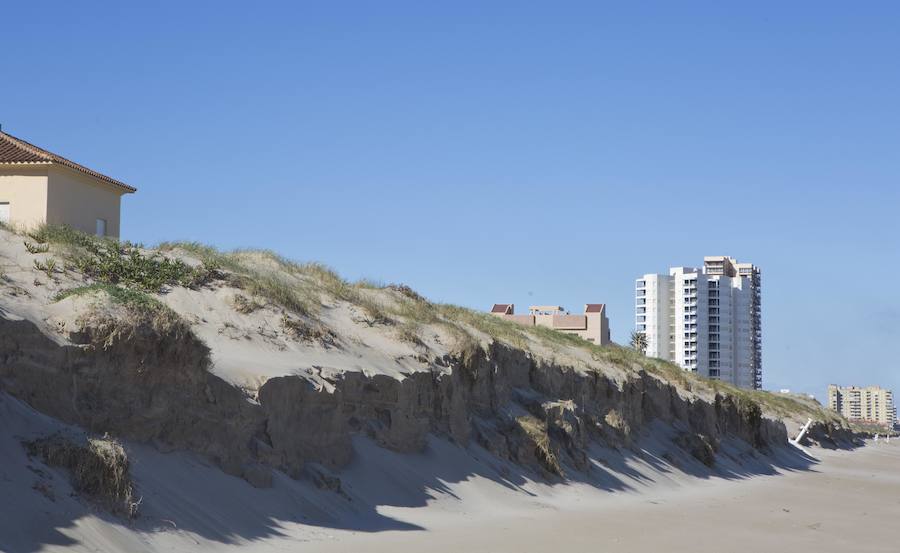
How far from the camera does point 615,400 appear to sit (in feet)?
94.2

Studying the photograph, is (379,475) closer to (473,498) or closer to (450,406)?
(473,498)

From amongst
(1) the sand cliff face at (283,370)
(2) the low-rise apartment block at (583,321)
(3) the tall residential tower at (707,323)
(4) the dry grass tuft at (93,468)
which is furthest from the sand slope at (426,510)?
(3) the tall residential tower at (707,323)

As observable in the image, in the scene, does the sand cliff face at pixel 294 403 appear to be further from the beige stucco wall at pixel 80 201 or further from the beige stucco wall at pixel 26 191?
the beige stucco wall at pixel 26 191

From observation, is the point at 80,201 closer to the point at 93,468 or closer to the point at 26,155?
the point at 26,155

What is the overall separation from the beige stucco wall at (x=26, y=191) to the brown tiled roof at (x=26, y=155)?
0.21m

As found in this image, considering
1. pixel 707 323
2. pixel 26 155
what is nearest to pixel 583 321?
pixel 707 323

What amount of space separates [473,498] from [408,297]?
10429 millimetres

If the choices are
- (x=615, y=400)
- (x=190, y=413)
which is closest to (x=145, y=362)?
(x=190, y=413)

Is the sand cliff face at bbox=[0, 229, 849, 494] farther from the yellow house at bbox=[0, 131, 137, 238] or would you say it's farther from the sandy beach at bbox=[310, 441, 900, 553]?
the yellow house at bbox=[0, 131, 137, 238]

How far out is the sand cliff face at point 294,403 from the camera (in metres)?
11.8

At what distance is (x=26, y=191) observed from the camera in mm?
26281

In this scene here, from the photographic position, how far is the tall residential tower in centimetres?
16388

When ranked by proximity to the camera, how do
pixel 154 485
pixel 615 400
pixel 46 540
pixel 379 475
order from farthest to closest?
pixel 615 400 → pixel 379 475 → pixel 154 485 → pixel 46 540

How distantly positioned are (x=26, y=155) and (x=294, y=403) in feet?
49.8
